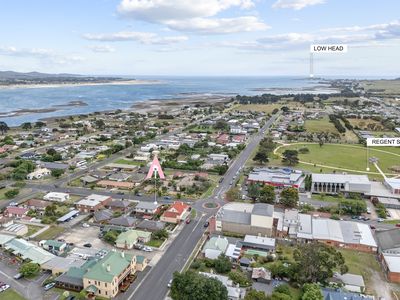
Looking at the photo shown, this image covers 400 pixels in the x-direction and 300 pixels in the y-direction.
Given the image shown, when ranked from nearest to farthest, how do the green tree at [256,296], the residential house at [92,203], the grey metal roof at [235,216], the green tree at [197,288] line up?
the green tree at [197,288] < the green tree at [256,296] < the grey metal roof at [235,216] < the residential house at [92,203]

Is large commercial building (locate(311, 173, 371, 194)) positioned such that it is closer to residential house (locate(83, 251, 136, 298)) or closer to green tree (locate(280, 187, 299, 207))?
green tree (locate(280, 187, 299, 207))

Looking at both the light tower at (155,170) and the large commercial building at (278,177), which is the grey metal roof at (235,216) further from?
the large commercial building at (278,177)

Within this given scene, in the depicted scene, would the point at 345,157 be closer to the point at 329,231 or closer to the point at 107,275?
the point at 329,231

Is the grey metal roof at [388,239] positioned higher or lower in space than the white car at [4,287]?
higher

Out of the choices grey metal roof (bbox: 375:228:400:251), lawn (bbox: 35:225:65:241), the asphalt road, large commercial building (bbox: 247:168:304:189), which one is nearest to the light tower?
the asphalt road

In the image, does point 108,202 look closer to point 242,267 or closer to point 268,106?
point 242,267

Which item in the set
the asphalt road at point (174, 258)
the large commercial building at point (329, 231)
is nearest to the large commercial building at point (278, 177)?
the asphalt road at point (174, 258)

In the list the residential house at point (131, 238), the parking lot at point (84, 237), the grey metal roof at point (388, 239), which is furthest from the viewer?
the parking lot at point (84, 237)
